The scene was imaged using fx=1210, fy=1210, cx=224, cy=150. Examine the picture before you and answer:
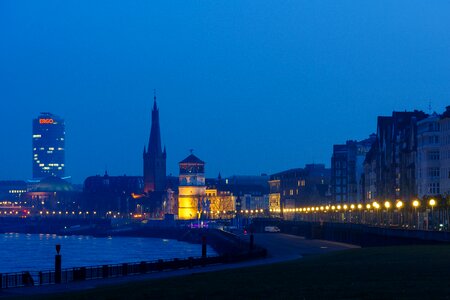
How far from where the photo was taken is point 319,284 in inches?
1797

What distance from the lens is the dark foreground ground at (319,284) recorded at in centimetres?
4041

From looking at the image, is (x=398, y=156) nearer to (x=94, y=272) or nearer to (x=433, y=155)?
(x=433, y=155)

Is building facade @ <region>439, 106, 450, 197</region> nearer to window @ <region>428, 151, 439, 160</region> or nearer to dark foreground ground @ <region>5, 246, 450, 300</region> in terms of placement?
window @ <region>428, 151, 439, 160</region>

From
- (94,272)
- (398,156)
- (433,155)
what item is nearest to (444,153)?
(433,155)

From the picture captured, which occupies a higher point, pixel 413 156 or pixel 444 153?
pixel 413 156

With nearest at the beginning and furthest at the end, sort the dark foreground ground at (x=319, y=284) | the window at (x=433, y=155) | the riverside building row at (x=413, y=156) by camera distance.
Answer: the dark foreground ground at (x=319, y=284) → the riverside building row at (x=413, y=156) → the window at (x=433, y=155)

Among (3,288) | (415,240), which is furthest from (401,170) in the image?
(3,288)

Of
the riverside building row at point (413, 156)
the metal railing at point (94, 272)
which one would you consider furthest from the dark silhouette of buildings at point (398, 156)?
the metal railing at point (94, 272)

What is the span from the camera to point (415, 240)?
98.9 m

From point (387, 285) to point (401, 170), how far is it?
134m

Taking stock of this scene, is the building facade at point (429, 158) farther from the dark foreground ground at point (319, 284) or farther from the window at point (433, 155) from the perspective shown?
the dark foreground ground at point (319, 284)

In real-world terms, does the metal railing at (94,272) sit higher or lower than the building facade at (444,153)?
lower

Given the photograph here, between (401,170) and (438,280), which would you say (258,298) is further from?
(401,170)

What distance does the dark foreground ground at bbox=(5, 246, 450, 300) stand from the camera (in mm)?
40406
